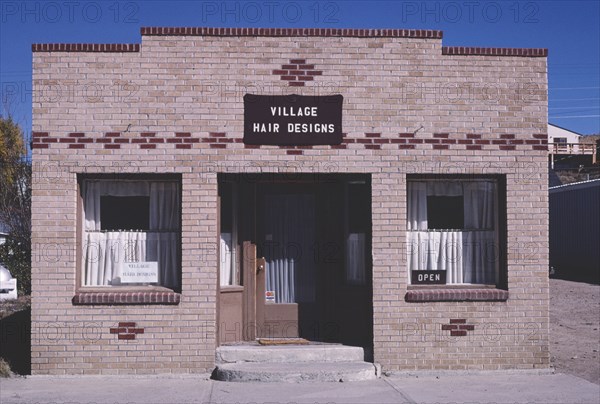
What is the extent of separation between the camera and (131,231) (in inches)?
396

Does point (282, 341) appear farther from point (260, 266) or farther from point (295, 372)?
point (295, 372)

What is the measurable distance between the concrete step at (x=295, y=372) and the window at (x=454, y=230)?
1.61 m

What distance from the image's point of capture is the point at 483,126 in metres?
10.0

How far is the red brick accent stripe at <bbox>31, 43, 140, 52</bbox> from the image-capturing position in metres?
9.77

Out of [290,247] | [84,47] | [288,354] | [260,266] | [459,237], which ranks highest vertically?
→ [84,47]

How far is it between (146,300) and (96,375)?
1162 millimetres

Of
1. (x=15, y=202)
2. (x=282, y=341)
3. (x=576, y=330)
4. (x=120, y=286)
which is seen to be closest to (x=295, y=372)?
(x=282, y=341)

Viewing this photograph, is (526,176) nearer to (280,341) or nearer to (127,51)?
(280,341)

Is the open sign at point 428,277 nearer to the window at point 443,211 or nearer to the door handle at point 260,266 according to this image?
the window at point 443,211

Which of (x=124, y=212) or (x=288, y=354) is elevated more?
(x=124, y=212)

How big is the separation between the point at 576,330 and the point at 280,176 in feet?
23.2

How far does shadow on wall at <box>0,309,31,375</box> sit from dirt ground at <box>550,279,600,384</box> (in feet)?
24.2

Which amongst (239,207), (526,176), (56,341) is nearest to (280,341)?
(239,207)

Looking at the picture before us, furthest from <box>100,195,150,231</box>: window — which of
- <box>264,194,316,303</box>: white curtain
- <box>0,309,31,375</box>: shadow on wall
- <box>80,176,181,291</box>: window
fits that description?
<box>0,309,31,375</box>: shadow on wall
